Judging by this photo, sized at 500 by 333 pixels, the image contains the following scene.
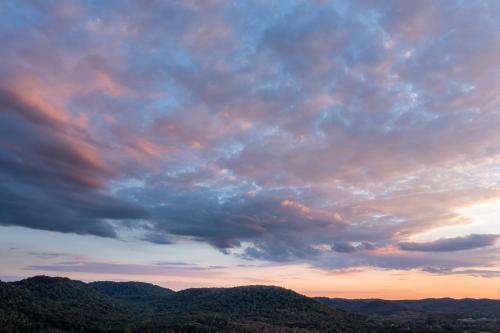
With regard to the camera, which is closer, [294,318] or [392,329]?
[392,329]

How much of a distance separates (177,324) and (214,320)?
17.7m

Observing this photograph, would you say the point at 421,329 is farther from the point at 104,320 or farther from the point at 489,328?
the point at 104,320

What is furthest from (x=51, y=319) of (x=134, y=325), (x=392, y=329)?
(x=392, y=329)

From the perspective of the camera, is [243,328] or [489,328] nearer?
[243,328]

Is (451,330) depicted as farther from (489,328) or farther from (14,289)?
(14,289)

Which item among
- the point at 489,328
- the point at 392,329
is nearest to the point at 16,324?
the point at 392,329

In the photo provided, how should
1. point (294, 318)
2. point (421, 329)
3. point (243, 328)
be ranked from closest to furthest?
1. point (243, 328)
2. point (421, 329)
3. point (294, 318)

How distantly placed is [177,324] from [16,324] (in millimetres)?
52255

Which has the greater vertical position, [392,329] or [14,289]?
[14,289]

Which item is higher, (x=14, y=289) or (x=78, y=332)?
(x=14, y=289)

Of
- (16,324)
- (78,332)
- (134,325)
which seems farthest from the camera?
(134,325)

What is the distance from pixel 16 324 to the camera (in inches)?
4769

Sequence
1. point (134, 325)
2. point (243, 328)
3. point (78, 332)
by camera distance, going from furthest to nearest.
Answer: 1. point (134, 325)
2. point (243, 328)
3. point (78, 332)

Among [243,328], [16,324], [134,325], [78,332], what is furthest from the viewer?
[134,325]
